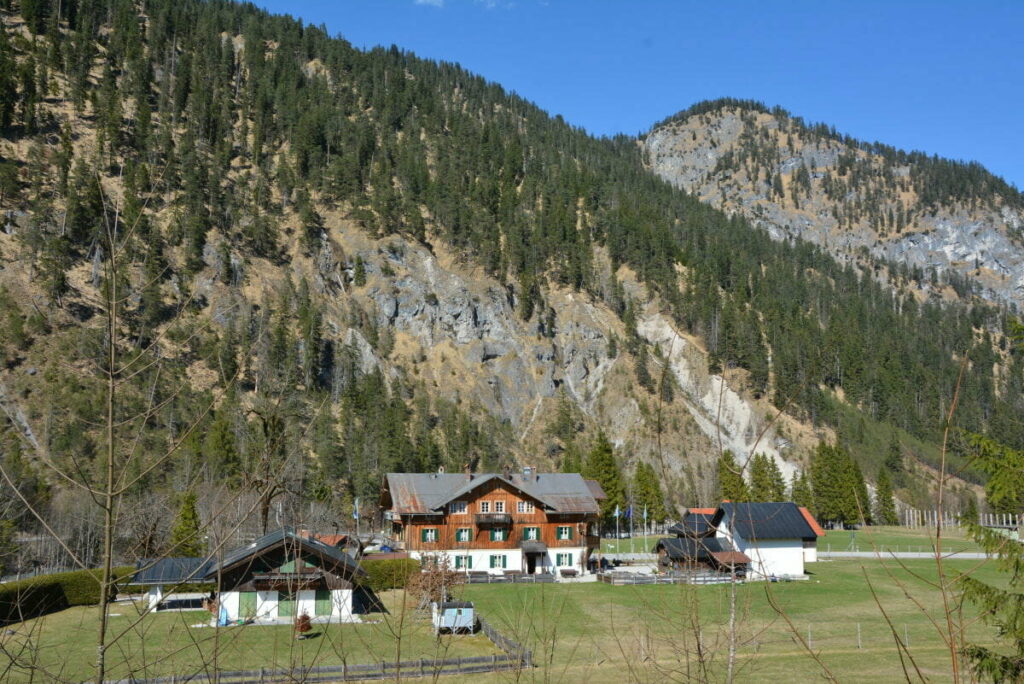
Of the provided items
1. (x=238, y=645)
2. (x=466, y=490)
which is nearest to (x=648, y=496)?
(x=466, y=490)

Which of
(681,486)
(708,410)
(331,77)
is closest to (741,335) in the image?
(708,410)

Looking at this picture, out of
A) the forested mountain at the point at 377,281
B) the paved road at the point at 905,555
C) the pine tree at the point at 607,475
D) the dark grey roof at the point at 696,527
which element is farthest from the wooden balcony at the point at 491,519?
the paved road at the point at 905,555

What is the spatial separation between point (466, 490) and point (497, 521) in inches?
132

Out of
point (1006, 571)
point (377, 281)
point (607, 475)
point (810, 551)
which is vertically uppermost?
point (377, 281)

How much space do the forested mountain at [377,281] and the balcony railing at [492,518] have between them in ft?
43.1

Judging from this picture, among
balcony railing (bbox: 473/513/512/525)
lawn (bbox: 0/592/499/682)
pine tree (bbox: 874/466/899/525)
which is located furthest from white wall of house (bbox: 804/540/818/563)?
pine tree (bbox: 874/466/899/525)

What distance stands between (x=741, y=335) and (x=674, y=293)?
45.6 ft

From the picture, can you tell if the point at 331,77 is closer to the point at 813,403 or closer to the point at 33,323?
the point at 33,323

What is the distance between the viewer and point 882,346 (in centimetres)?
15925

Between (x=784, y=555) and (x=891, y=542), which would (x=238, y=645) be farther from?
(x=891, y=542)

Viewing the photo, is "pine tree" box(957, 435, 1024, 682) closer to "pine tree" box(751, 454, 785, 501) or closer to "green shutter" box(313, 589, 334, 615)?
"green shutter" box(313, 589, 334, 615)

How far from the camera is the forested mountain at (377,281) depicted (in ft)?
266

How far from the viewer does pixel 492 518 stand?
5594 centimetres

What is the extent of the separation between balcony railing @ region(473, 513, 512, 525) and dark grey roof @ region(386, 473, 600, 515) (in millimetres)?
2157
